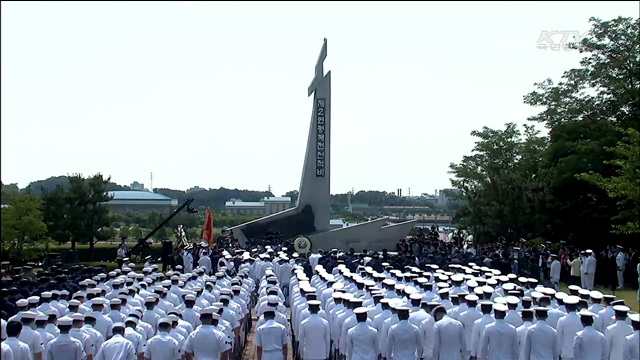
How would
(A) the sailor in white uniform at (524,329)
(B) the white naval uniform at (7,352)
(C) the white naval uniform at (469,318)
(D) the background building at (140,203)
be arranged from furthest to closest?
(D) the background building at (140,203) < (C) the white naval uniform at (469,318) < (A) the sailor in white uniform at (524,329) < (B) the white naval uniform at (7,352)

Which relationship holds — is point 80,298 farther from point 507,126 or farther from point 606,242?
point 507,126

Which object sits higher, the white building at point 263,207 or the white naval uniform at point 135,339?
the white building at point 263,207

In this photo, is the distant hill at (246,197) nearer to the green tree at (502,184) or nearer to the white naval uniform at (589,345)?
the green tree at (502,184)

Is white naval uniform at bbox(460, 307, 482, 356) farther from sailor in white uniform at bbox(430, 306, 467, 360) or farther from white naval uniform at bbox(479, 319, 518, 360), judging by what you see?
white naval uniform at bbox(479, 319, 518, 360)

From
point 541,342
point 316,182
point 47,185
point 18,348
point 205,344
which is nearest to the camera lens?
point 18,348

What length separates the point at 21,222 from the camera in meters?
30.9

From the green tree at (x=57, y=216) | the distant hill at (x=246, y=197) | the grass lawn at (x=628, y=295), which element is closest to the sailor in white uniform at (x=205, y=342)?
the grass lawn at (x=628, y=295)

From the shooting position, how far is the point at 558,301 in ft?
41.0

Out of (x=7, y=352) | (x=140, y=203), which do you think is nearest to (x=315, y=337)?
(x=7, y=352)

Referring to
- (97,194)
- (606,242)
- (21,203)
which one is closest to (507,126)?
(606,242)

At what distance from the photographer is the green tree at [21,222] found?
30656 mm

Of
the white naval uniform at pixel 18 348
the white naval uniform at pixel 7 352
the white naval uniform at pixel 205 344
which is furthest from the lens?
the white naval uniform at pixel 205 344

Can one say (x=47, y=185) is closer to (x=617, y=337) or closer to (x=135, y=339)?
(x=135, y=339)

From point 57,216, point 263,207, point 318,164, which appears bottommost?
point 57,216
